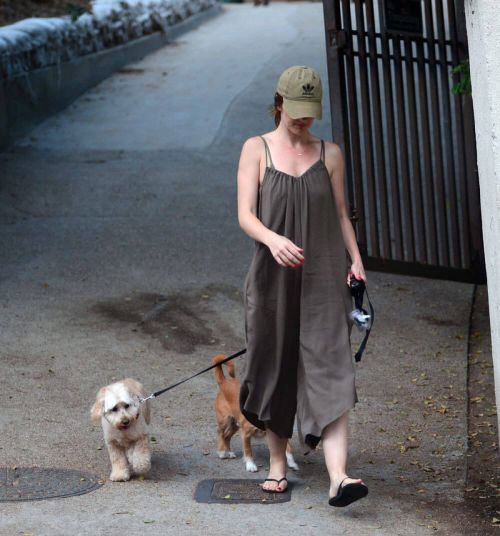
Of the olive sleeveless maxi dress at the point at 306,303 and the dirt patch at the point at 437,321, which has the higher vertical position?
the olive sleeveless maxi dress at the point at 306,303

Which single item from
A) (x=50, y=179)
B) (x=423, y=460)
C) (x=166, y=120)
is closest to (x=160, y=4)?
(x=166, y=120)

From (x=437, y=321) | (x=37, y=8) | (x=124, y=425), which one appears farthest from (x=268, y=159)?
(x=37, y=8)

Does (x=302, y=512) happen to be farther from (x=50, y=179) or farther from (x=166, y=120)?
(x=166, y=120)

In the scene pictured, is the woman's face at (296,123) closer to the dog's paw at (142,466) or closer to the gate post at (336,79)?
the dog's paw at (142,466)

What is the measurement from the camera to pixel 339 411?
184 inches

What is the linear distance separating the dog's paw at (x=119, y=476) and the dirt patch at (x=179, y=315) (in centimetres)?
218

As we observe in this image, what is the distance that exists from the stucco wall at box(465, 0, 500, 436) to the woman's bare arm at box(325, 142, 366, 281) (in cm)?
59

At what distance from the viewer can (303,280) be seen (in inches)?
186

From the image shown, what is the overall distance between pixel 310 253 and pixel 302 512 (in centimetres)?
116

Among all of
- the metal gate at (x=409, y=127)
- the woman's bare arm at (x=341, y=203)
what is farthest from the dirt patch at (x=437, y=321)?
the woman's bare arm at (x=341, y=203)

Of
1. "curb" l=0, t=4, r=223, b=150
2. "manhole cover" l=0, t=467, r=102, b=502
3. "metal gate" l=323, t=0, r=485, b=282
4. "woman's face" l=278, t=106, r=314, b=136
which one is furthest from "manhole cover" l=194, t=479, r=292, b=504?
"curb" l=0, t=4, r=223, b=150

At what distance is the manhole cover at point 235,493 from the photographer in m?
4.89

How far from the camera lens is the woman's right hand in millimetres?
4344

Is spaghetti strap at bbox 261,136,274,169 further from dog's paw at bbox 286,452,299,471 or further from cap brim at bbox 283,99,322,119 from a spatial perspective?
dog's paw at bbox 286,452,299,471
